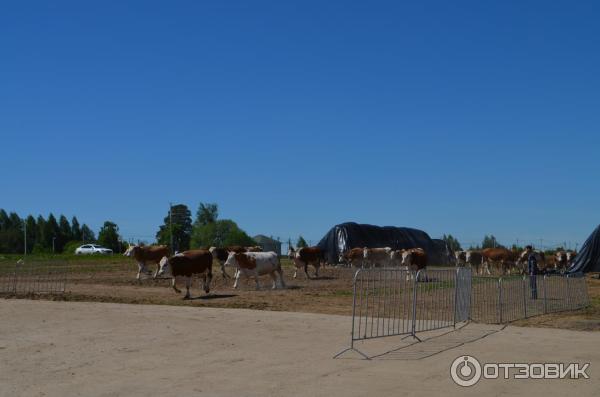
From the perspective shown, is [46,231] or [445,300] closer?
[445,300]

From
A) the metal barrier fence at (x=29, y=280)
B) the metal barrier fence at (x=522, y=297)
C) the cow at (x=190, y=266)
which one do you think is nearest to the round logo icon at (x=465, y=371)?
the metal barrier fence at (x=522, y=297)

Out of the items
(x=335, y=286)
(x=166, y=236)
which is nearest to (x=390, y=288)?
(x=335, y=286)

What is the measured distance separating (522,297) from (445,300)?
2.18 metres

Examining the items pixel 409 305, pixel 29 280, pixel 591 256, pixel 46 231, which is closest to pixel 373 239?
pixel 591 256

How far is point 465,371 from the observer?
10367mm

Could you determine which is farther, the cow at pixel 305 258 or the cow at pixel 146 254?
the cow at pixel 305 258

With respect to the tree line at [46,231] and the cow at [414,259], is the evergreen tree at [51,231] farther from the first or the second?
the cow at [414,259]

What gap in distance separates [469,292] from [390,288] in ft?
8.73

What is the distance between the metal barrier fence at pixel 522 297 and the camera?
18000mm

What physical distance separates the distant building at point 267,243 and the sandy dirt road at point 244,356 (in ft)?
150

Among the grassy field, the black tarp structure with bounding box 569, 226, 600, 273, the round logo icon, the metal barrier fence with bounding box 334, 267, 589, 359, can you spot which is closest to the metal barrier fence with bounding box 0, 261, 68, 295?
the grassy field

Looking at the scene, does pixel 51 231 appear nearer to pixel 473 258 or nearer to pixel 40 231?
pixel 40 231

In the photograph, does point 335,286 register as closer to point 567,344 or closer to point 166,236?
point 567,344

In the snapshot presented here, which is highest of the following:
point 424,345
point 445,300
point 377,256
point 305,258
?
point 377,256
